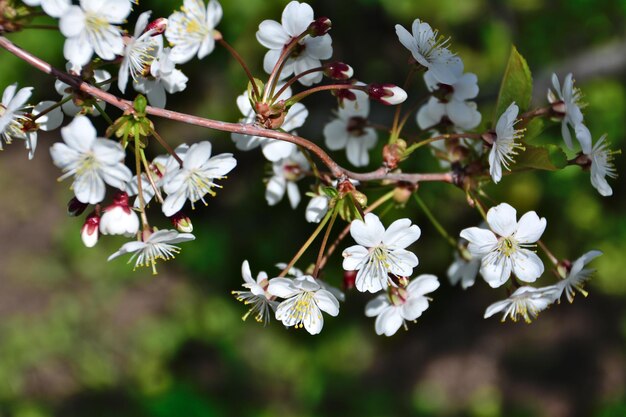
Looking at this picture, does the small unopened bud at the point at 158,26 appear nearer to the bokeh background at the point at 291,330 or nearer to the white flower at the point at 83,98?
the white flower at the point at 83,98

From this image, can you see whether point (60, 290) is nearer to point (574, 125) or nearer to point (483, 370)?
point (483, 370)

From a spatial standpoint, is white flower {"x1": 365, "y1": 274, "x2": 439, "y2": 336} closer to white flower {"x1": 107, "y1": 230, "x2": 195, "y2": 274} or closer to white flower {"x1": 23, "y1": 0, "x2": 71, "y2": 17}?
white flower {"x1": 107, "y1": 230, "x2": 195, "y2": 274}

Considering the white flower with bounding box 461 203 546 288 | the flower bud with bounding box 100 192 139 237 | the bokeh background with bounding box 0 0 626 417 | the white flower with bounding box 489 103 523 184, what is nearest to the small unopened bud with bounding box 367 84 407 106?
the white flower with bounding box 489 103 523 184

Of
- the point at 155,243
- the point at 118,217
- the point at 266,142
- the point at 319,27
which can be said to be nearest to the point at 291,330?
the point at 266,142

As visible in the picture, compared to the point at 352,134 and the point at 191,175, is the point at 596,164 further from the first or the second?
the point at 191,175

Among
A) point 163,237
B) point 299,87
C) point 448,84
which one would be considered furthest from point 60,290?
point 448,84

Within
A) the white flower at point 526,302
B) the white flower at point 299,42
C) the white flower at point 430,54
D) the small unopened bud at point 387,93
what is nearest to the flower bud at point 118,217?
the white flower at point 299,42
